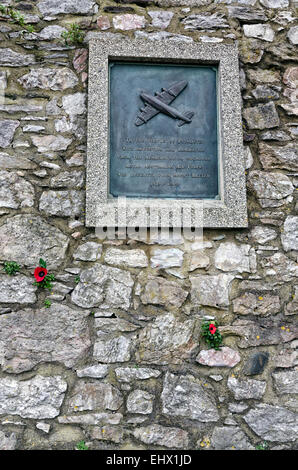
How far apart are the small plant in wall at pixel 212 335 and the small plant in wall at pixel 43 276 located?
1023 mm

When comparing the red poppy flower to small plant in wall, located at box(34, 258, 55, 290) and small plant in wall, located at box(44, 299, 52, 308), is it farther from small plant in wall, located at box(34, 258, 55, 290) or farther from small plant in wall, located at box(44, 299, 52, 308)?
small plant in wall, located at box(44, 299, 52, 308)

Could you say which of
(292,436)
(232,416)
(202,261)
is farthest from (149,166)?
(292,436)

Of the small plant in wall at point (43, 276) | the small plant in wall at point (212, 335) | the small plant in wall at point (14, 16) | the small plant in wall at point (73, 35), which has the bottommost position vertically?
the small plant in wall at point (212, 335)

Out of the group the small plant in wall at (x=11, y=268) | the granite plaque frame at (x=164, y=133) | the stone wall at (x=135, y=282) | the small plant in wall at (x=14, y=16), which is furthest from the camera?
the small plant in wall at (x=14, y=16)

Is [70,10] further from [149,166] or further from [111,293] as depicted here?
[111,293]

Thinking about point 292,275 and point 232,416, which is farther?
point 292,275

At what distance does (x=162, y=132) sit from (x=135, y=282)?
3.48ft

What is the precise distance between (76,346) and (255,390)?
3.81 ft

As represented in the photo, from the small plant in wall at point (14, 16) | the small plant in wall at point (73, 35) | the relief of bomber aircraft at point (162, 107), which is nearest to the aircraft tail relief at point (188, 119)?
the relief of bomber aircraft at point (162, 107)

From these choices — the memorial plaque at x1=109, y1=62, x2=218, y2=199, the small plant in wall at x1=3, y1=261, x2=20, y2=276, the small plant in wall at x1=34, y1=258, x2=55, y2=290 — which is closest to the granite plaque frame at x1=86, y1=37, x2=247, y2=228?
the memorial plaque at x1=109, y1=62, x2=218, y2=199

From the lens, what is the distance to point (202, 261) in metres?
2.64

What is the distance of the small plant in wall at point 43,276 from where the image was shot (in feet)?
8.17

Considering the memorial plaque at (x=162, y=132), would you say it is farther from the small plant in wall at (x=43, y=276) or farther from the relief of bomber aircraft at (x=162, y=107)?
the small plant in wall at (x=43, y=276)

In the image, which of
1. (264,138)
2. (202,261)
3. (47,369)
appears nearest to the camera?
(47,369)
